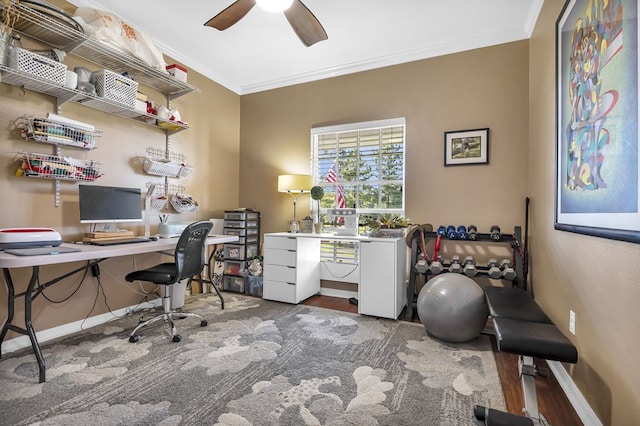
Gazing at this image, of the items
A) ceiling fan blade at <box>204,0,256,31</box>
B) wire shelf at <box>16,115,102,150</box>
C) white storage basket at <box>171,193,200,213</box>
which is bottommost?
white storage basket at <box>171,193,200,213</box>

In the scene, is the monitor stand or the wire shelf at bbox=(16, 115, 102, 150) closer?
the wire shelf at bbox=(16, 115, 102, 150)

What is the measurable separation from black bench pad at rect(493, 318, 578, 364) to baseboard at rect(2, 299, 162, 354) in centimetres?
318

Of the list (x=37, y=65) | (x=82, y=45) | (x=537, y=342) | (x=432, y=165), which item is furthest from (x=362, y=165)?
(x=37, y=65)

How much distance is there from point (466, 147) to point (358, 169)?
121cm

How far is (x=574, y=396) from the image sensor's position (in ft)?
5.63

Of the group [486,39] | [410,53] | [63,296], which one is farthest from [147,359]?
[486,39]

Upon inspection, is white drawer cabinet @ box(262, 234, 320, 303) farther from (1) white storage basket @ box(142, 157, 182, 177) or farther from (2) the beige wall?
(1) white storage basket @ box(142, 157, 182, 177)

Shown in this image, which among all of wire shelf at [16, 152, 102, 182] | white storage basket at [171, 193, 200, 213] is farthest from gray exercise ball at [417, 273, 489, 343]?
wire shelf at [16, 152, 102, 182]

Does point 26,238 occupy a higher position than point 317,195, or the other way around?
point 317,195

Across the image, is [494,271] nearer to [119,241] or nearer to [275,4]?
[275,4]

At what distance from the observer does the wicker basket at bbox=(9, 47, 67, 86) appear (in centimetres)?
211

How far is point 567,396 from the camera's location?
70.6 inches

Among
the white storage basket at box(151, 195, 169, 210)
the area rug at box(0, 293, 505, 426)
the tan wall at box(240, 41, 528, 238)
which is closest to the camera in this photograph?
the area rug at box(0, 293, 505, 426)

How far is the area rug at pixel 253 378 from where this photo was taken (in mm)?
1597
